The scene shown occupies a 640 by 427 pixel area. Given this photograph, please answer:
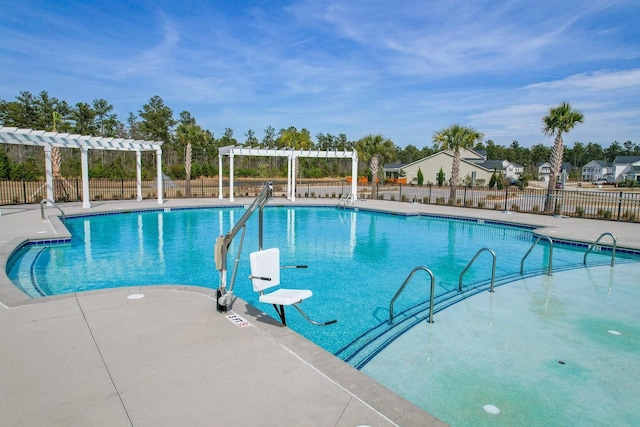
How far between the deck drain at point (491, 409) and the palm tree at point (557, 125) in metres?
16.8

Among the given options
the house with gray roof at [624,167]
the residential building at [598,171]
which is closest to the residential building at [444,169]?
the house with gray roof at [624,167]

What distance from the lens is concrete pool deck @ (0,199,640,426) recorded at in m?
2.59

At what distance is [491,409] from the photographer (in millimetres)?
3404

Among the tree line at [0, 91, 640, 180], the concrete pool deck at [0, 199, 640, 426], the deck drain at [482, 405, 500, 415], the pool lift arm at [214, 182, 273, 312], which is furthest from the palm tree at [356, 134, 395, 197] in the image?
the deck drain at [482, 405, 500, 415]

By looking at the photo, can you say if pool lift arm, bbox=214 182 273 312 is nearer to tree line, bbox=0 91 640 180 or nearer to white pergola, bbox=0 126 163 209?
white pergola, bbox=0 126 163 209

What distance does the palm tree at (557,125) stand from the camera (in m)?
16.6

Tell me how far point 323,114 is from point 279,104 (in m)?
4.12

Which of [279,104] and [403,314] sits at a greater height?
[279,104]

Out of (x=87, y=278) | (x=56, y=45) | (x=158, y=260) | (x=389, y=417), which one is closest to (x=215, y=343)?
(x=389, y=417)

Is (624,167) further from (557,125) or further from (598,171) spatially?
(557,125)

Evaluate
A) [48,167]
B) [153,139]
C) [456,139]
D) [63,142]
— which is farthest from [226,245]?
[153,139]

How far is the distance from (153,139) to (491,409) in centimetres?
5099

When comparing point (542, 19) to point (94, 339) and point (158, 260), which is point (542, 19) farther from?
point (94, 339)

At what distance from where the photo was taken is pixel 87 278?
7.82 meters
